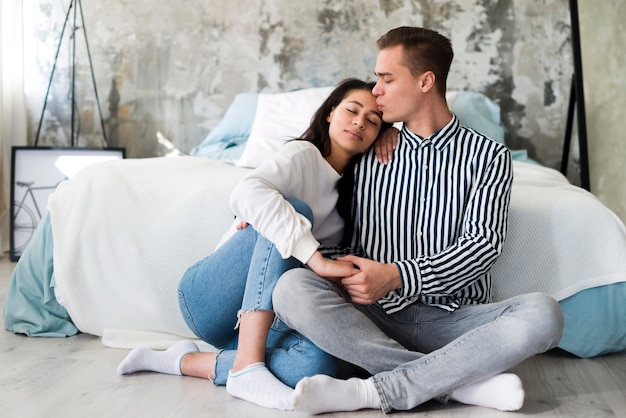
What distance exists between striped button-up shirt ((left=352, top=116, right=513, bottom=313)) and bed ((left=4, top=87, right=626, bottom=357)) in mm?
303

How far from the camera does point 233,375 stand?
1683 millimetres

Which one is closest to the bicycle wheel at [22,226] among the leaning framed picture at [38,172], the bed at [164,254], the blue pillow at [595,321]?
the leaning framed picture at [38,172]

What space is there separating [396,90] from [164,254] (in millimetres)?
828

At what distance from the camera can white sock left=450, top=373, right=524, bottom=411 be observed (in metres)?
1.58

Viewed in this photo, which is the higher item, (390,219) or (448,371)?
(390,219)

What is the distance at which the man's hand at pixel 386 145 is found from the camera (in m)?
1.95

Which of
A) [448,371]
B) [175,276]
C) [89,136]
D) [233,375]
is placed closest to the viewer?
[448,371]

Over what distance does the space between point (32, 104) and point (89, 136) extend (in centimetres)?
39

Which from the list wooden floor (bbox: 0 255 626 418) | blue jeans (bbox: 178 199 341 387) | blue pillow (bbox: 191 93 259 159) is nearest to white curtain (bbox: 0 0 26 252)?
blue pillow (bbox: 191 93 259 159)

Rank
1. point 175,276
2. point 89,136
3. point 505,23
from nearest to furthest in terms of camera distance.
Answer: point 175,276
point 505,23
point 89,136

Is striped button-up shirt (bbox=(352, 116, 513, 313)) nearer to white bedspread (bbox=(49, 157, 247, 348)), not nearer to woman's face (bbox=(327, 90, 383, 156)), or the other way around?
woman's face (bbox=(327, 90, 383, 156))

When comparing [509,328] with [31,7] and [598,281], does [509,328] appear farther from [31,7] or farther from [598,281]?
[31,7]

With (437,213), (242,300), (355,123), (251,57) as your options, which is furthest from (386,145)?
(251,57)

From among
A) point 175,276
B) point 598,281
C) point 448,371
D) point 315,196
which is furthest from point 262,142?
point 448,371
